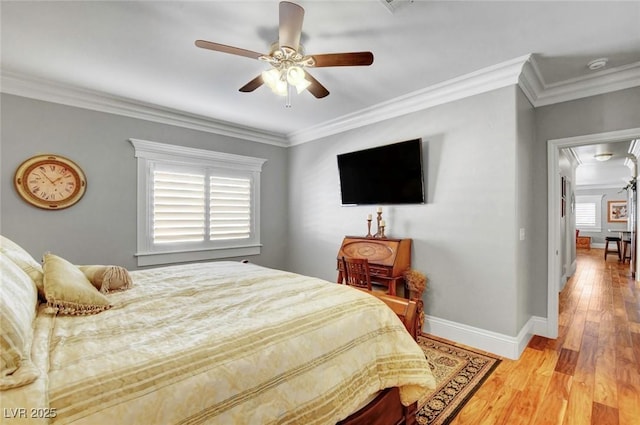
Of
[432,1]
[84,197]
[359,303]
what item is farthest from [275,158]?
[359,303]

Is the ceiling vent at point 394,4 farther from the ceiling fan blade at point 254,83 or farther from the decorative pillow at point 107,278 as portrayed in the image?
the decorative pillow at point 107,278

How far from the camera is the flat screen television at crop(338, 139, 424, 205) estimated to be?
3318 mm

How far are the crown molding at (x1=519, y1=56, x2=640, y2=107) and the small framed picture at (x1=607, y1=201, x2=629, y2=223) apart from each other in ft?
36.0

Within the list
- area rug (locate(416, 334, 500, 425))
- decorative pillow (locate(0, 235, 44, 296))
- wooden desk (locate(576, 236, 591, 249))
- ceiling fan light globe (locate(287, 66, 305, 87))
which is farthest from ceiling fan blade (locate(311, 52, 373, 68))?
wooden desk (locate(576, 236, 591, 249))

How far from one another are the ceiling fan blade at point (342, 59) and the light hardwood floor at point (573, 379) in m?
2.44

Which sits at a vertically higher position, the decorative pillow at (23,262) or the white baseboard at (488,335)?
the decorative pillow at (23,262)

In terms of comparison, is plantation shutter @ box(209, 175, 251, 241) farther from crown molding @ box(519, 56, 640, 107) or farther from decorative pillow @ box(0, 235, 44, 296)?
crown molding @ box(519, 56, 640, 107)

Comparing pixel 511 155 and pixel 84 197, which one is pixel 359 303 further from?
pixel 84 197

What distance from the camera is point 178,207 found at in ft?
12.7

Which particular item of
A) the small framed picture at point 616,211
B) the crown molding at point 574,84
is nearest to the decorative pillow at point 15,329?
the crown molding at point 574,84

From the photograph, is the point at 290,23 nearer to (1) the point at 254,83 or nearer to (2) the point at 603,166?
(1) the point at 254,83

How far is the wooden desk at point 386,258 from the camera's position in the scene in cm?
316

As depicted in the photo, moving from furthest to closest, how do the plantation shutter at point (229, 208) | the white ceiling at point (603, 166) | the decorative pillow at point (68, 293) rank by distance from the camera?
1. the white ceiling at point (603, 166)
2. the plantation shutter at point (229, 208)
3. the decorative pillow at point (68, 293)

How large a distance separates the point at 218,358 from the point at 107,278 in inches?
48.8
